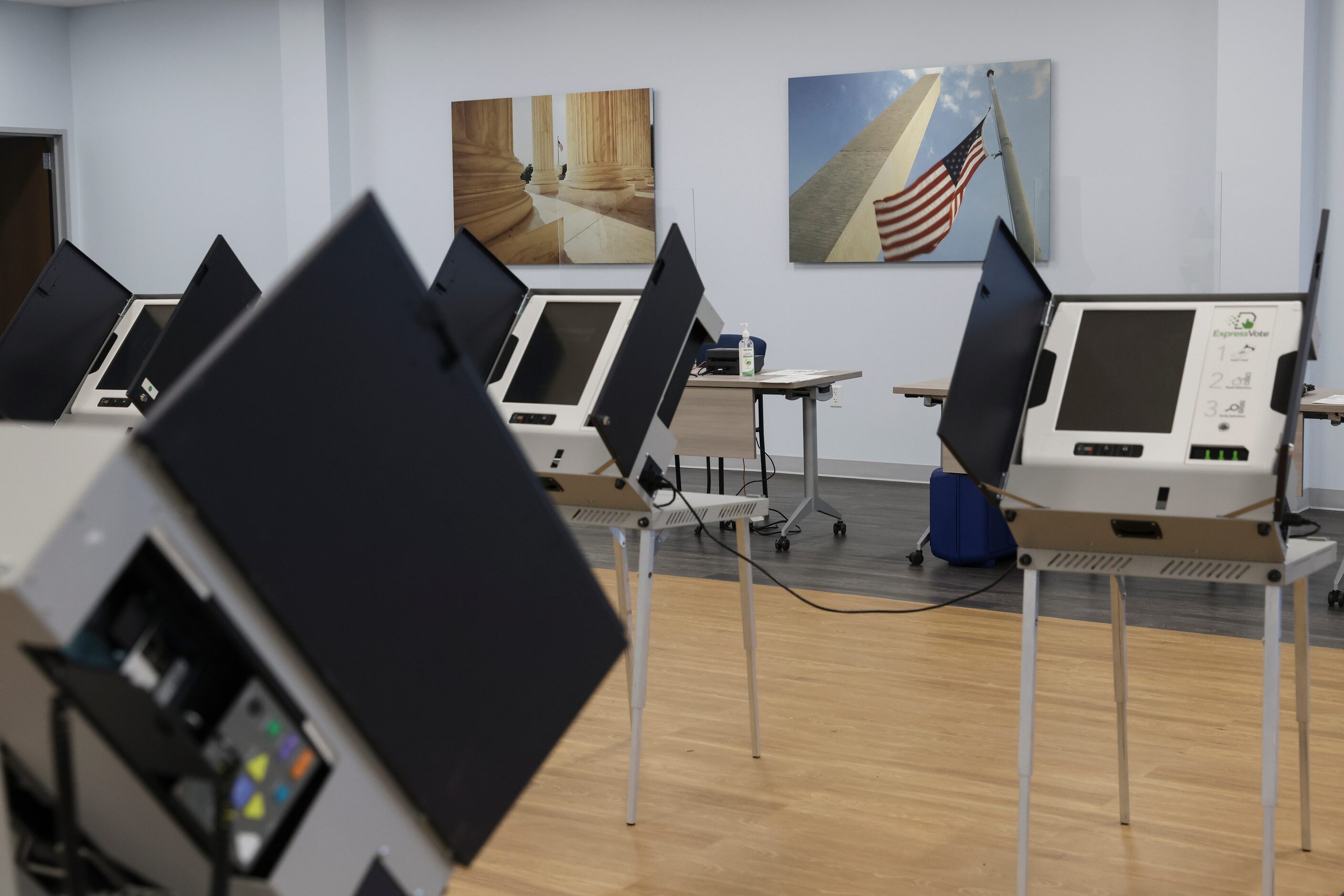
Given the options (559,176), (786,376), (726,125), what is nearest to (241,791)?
(786,376)

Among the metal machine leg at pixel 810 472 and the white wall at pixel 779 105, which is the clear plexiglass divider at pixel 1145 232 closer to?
the white wall at pixel 779 105

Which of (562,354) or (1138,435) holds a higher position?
(562,354)

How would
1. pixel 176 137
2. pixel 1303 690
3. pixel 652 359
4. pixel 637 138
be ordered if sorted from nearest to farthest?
1. pixel 1303 690
2. pixel 652 359
3. pixel 637 138
4. pixel 176 137

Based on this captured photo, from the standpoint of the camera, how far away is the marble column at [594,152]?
8047 millimetres

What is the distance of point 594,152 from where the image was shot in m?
8.09

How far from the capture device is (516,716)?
1075 mm

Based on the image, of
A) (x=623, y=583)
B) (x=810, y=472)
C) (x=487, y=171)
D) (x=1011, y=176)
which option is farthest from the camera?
(x=487, y=171)

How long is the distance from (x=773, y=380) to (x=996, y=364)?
363 cm

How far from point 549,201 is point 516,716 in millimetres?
7433

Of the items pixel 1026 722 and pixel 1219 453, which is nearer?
pixel 1219 453

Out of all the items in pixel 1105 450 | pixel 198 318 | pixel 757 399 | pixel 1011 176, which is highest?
pixel 1011 176

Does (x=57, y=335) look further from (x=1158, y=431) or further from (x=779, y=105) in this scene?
(x=779, y=105)

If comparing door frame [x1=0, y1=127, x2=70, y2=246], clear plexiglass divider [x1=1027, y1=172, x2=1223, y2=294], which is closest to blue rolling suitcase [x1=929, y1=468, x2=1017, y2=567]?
clear plexiglass divider [x1=1027, y1=172, x2=1223, y2=294]

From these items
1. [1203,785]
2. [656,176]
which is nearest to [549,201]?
[656,176]
